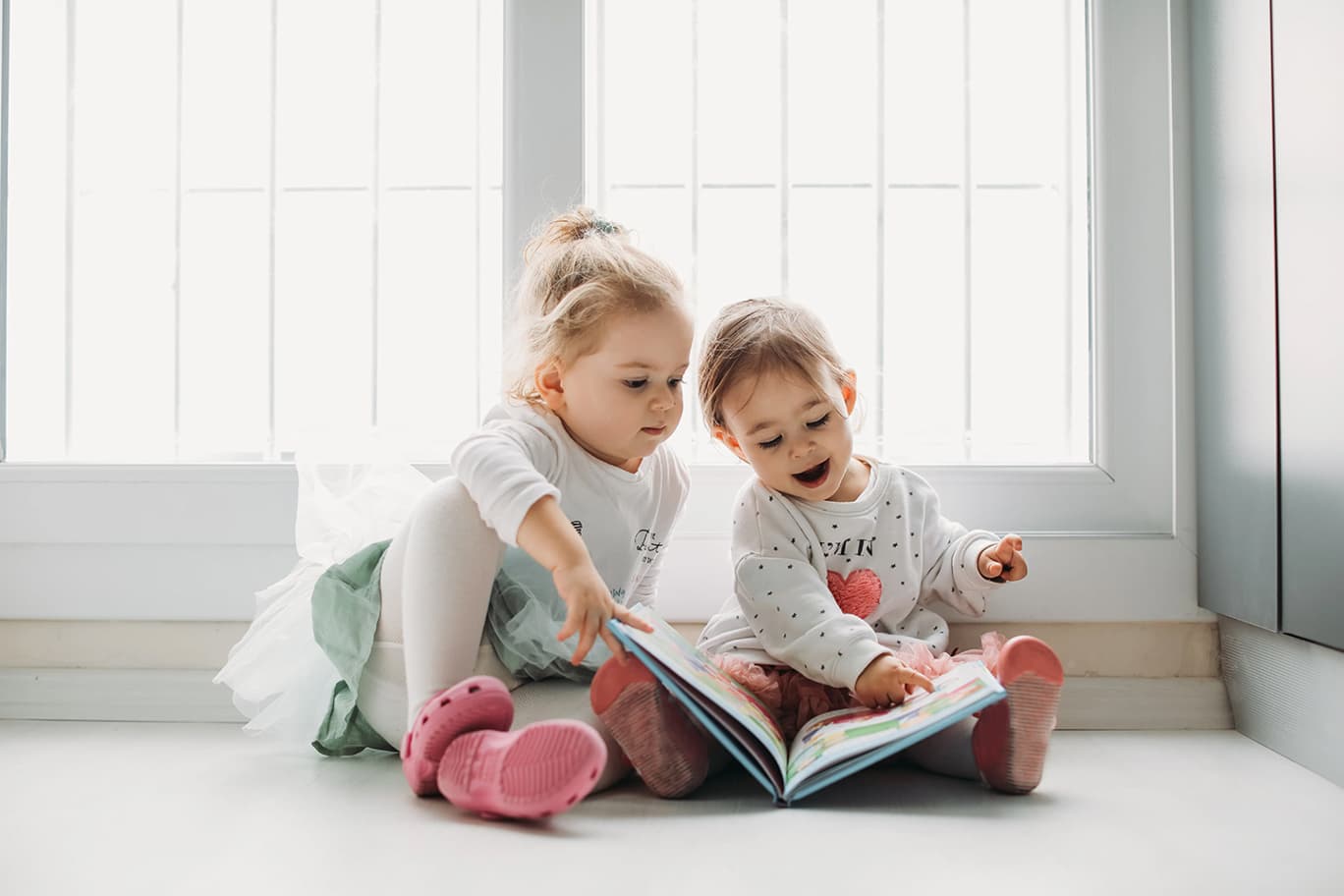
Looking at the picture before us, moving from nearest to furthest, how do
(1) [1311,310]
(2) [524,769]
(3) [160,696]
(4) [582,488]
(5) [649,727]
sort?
(2) [524,769]
(5) [649,727]
(1) [1311,310]
(4) [582,488]
(3) [160,696]

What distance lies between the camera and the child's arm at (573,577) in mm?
869

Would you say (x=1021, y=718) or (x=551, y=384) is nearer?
(x=1021, y=718)

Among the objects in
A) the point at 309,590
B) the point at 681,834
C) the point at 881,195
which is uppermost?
the point at 881,195

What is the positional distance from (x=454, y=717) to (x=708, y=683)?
0.21m

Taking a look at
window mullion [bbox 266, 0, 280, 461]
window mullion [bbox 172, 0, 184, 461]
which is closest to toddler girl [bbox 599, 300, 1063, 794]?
window mullion [bbox 266, 0, 280, 461]

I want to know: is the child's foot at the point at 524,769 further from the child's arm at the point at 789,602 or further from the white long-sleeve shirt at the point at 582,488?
the child's arm at the point at 789,602

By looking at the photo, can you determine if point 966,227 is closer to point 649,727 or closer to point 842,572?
point 842,572

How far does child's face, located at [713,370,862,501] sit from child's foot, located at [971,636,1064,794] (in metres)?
0.28

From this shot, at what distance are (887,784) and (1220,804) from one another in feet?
0.90

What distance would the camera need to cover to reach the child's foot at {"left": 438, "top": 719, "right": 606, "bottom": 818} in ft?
2.49

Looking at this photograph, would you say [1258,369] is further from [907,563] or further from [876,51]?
[876,51]

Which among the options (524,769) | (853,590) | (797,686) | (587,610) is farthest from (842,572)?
(524,769)

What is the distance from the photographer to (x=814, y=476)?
43.6 inches

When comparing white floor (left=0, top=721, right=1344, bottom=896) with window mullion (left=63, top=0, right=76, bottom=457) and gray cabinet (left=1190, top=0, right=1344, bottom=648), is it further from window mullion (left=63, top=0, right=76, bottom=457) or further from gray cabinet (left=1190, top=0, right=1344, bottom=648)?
window mullion (left=63, top=0, right=76, bottom=457)
